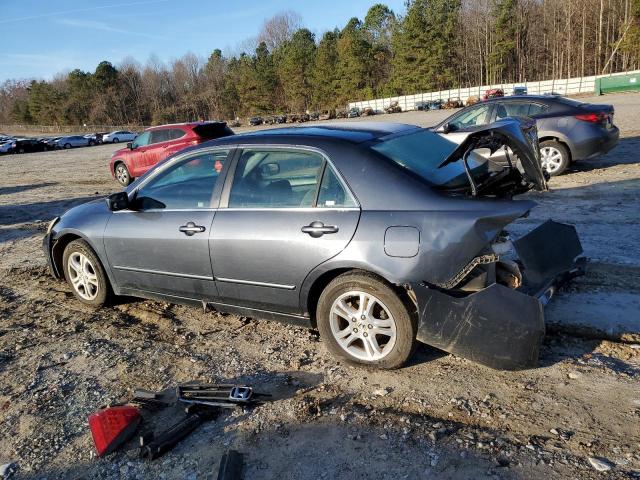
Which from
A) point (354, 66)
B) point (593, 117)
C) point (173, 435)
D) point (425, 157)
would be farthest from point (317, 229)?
point (354, 66)

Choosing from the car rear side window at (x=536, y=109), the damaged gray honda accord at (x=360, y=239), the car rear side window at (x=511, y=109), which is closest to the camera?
the damaged gray honda accord at (x=360, y=239)

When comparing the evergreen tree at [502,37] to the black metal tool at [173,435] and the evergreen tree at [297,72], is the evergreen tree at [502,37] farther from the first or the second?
the black metal tool at [173,435]

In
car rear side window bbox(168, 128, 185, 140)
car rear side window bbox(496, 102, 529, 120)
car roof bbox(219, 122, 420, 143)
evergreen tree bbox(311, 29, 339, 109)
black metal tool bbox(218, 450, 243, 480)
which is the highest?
evergreen tree bbox(311, 29, 339, 109)

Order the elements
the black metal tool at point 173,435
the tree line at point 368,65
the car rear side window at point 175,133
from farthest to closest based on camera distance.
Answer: the tree line at point 368,65
the car rear side window at point 175,133
the black metal tool at point 173,435

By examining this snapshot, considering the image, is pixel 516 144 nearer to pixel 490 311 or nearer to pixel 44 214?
pixel 490 311

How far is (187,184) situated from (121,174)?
12.7 m

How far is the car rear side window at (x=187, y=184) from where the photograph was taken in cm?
418

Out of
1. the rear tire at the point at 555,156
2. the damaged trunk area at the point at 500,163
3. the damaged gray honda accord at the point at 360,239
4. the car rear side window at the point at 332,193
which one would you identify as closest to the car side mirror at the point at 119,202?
the damaged gray honda accord at the point at 360,239

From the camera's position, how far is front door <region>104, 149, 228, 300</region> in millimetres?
4121

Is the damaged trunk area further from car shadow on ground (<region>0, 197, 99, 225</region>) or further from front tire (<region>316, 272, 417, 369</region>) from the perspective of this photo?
car shadow on ground (<region>0, 197, 99, 225</region>)

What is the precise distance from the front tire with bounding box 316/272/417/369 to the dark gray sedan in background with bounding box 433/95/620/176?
250 inches

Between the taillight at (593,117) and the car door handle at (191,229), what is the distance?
26.2ft

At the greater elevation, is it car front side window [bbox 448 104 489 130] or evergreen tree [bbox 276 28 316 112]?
evergreen tree [bbox 276 28 316 112]

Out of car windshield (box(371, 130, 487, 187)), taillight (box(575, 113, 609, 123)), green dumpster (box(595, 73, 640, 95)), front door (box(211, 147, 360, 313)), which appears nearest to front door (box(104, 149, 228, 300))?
front door (box(211, 147, 360, 313))
